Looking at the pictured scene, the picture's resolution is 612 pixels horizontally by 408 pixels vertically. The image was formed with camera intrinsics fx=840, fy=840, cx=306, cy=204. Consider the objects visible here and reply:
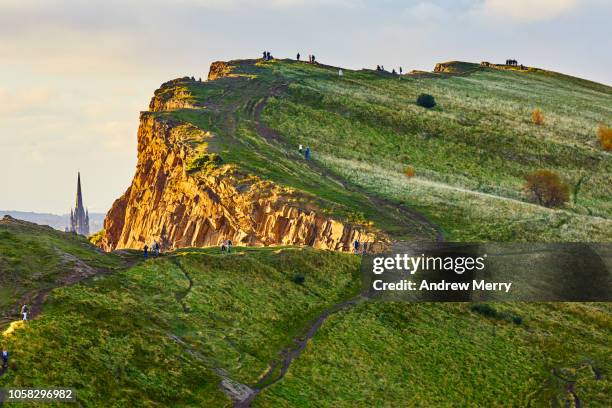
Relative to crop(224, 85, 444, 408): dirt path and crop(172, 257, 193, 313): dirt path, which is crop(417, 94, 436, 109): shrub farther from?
crop(172, 257, 193, 313): dirt path

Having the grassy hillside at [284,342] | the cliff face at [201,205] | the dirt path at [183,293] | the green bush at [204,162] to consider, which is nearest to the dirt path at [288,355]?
the grassy hillside at [284,342]

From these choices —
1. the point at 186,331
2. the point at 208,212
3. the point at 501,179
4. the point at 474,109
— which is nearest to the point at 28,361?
the point at 186,331

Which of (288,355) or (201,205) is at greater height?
(201,205)

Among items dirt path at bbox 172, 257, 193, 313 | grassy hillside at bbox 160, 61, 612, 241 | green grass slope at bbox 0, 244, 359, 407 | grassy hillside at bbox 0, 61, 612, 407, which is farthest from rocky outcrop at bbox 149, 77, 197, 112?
dirt path at bbox 172, 257, 193, 313

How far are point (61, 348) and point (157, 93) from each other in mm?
98159

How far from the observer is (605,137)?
12888cm

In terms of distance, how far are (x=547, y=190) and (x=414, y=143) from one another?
21285 millimetres

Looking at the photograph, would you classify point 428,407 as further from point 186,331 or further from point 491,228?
point 491,228

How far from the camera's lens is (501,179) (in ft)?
364

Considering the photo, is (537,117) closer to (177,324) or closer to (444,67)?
(444,67)

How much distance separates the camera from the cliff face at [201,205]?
83375 mm

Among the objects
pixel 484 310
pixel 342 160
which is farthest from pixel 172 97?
pixel 484 310

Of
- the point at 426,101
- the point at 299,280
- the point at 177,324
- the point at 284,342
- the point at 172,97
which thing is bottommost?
the point at 284,342

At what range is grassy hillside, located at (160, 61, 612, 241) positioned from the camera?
302ft
